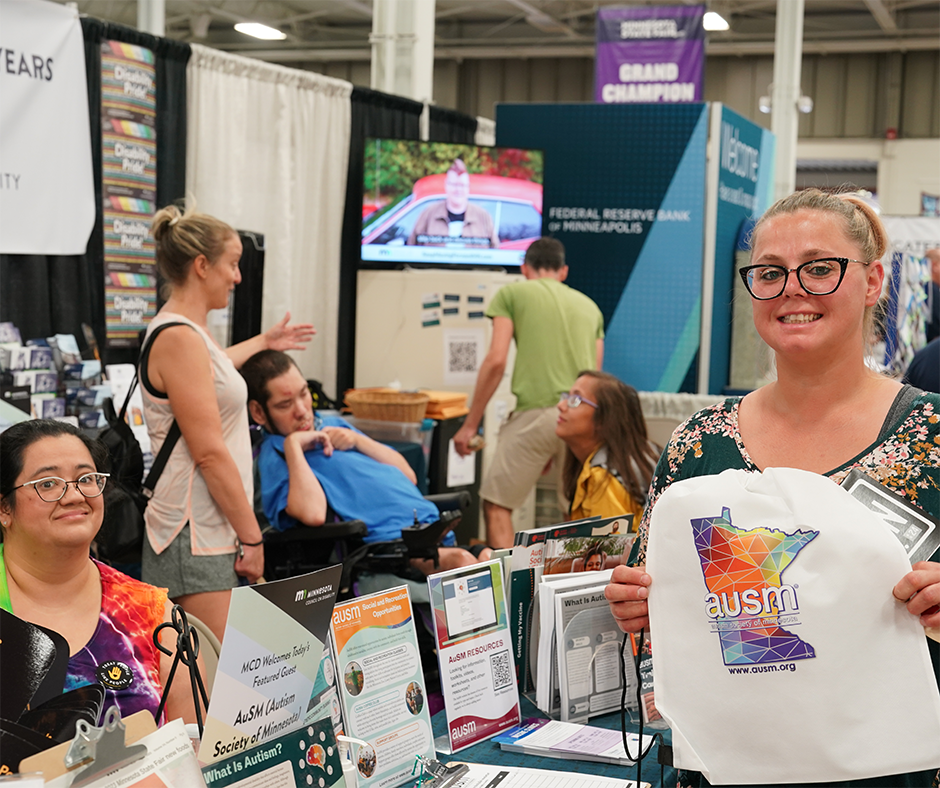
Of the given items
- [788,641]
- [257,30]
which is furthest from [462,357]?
[257,30]

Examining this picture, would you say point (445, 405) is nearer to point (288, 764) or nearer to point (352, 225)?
point (352, 225)

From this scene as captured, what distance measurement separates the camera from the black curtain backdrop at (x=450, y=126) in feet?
23.7

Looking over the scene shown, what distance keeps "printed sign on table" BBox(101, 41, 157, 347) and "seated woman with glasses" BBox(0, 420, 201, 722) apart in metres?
2.82

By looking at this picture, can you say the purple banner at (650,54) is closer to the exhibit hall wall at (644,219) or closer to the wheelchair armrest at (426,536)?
the exhibit hall wall at (644,219)

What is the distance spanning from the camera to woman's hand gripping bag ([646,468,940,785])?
129 cm

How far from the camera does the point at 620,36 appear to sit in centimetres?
938

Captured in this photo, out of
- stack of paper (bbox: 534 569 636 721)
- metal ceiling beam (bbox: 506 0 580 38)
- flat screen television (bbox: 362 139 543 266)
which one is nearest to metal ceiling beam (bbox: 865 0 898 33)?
metal ceiling beam (bbox: 506 0 580 38)

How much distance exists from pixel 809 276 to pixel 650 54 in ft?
27.7

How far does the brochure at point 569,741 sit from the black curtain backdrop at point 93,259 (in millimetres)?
3052

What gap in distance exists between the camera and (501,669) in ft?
6.72

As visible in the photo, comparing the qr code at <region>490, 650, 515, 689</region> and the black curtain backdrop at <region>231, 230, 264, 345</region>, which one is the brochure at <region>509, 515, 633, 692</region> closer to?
the qr code at <region>490, 650, 515, 689</region>

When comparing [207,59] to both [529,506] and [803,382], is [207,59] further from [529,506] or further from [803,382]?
[803,382]

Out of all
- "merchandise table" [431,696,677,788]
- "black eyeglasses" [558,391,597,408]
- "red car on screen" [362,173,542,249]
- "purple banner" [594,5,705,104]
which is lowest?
"merchandise table" [431,696,677,788]

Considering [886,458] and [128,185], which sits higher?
[128,185]
